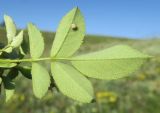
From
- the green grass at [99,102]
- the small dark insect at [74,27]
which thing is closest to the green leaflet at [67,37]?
the small dark insect at [74,27]

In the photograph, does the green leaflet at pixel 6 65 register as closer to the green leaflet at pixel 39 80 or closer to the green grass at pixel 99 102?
the green leaflet at pixel 39 80

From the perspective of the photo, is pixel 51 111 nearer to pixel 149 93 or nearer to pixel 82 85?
pixel 149 93

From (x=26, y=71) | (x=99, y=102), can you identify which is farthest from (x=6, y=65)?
(x=99, y=102)

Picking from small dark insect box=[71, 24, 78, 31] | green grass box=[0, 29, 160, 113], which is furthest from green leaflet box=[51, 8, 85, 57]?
green grass box=[0, 29, 160, 113]

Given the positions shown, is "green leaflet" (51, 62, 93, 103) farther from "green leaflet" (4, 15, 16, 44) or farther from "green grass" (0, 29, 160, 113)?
"green grass" (0, 29, 160, 113)

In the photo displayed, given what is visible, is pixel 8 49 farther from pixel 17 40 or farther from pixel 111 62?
pixel 111 62

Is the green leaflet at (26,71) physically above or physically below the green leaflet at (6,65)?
below
